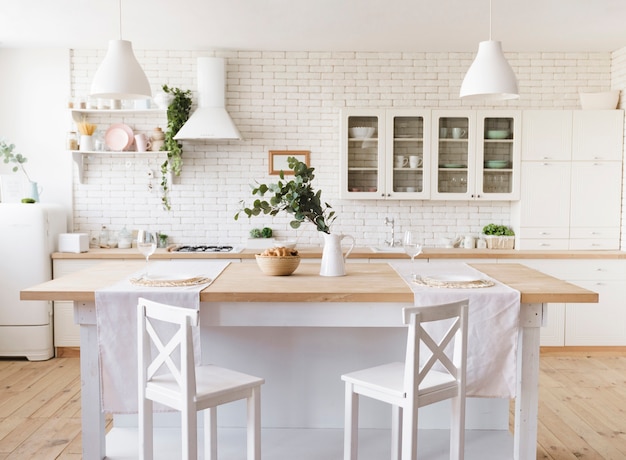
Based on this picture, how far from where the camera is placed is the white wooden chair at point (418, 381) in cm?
254

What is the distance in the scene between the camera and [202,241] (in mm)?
5992

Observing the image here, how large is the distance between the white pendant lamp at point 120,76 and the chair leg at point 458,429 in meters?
2.24

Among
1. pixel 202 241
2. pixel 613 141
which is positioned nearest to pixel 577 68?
pixel 613 141

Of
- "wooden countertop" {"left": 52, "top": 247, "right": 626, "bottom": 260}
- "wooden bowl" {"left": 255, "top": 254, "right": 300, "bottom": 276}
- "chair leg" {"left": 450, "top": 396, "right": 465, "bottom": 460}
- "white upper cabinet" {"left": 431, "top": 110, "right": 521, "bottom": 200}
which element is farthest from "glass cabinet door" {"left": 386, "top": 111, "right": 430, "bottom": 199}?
"chair leg" {"left": 450, "top": 396, "right": 465, "bottom": 460}

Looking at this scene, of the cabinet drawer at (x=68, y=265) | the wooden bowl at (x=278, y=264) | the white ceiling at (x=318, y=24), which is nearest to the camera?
the wooden bowl at (x=278, y=264)

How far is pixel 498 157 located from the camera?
5.70 m

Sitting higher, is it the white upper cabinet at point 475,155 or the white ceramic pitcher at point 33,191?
the white upper cabinet at point 475,155

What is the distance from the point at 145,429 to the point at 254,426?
1.58 ft

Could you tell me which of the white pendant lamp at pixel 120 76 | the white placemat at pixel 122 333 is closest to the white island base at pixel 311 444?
the white placemat at pixel 122 333

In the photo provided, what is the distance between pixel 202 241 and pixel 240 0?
246cm

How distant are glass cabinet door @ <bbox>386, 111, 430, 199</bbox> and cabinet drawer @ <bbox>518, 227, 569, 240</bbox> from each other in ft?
3.21

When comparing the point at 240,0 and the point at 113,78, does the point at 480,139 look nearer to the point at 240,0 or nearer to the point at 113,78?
the point at 240,0

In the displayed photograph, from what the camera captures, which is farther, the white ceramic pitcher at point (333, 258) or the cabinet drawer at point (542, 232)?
the cabinet drawer at point (542, 232)

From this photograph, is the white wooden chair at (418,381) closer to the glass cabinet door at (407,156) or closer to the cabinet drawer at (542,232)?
the glass cabinet door at (407,156)
